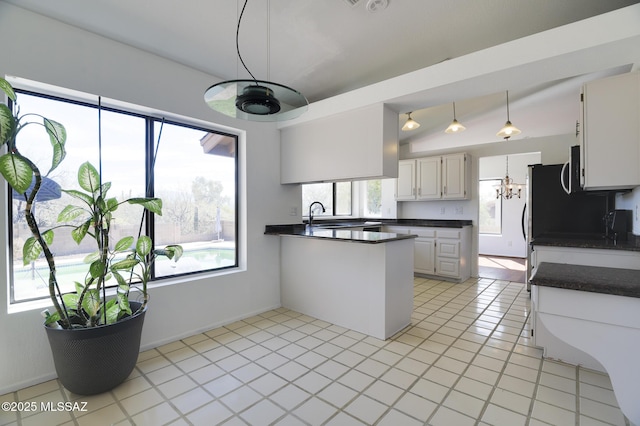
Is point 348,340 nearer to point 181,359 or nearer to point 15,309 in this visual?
point 181,359

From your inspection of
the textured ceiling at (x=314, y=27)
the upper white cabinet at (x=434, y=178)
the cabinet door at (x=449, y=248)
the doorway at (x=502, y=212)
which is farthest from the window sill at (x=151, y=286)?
the doorway at (x=502, y=212)

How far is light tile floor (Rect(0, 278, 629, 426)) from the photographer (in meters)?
1.65

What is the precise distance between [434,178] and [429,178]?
0.08 metres

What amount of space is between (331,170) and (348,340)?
1685mm

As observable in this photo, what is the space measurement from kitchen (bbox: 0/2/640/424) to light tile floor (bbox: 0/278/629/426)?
320mm


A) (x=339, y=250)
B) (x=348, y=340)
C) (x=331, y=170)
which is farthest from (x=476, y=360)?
(x=331, y=170)

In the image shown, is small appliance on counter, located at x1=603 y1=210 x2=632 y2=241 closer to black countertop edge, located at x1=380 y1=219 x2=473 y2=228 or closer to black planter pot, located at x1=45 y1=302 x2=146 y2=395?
black countertop edge, located at x1=380 y1=219 x2=473 y2=228

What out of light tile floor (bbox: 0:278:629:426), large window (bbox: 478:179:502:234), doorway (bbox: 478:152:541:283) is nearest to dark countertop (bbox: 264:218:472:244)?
light tile floor (bbox: 0:278:629:426)

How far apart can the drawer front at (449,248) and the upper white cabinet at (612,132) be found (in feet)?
8.81

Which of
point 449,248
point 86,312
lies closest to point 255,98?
point 86,312

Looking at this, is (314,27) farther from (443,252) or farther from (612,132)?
(443,252)

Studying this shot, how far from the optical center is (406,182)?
5.41 m

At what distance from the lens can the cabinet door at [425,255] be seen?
497 cm

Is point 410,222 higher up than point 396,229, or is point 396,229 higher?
point 410,222
